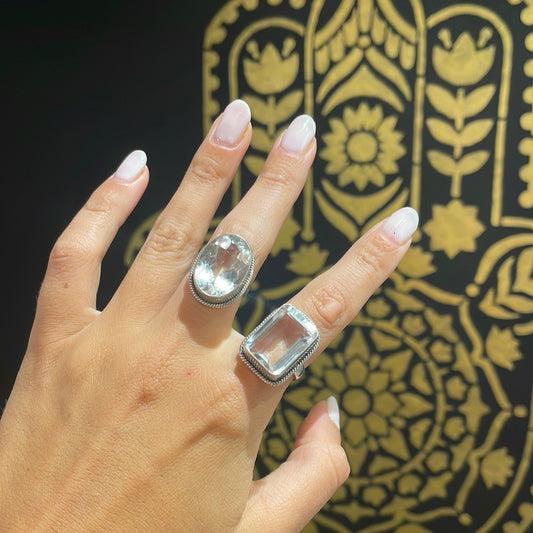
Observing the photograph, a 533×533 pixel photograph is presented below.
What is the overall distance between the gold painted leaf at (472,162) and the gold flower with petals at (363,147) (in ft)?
0.29

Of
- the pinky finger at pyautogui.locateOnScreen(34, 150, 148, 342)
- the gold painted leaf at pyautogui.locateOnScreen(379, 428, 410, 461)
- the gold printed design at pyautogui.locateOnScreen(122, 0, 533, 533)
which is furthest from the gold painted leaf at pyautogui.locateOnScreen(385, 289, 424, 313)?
the pinky finger at pyautogui.locateOnScreen(34, 150, 148, 342)

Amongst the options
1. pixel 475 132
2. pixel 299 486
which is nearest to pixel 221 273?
pixel 299 486

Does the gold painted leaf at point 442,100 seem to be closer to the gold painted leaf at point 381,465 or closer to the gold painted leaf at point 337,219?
the gold painted leaf at point 337,219

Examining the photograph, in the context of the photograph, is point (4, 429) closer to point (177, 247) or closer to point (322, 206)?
point (177, 247)

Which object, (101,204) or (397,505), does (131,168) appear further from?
(397,505)

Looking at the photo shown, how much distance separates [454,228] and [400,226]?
300mm

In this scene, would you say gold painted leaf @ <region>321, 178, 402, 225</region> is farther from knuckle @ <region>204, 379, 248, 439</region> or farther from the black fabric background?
knuckle @ <region>204, 379, 248, 439</region>

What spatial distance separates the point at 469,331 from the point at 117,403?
0.57 meters

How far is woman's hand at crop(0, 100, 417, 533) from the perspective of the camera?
466 millimetres

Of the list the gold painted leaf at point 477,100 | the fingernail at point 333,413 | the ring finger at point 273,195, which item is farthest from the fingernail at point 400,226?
the gold painted leaf at point 477,100

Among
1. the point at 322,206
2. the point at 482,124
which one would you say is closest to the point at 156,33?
the point at 322,206

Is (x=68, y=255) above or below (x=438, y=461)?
above

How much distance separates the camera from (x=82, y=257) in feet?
1.85

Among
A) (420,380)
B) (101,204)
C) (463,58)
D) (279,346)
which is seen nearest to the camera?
(279,346)
